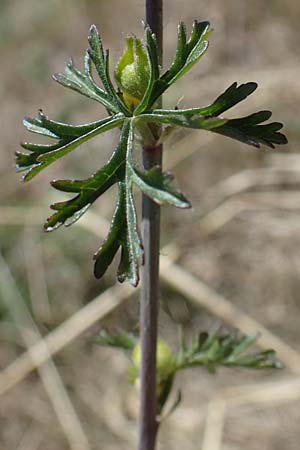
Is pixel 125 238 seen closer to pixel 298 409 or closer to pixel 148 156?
pixel 148 156

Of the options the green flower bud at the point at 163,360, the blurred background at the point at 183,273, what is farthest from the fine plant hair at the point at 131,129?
the blurred background at the point at 183,273

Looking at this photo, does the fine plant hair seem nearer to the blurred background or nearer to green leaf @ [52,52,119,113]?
green leaf @ [52,52,119,113]

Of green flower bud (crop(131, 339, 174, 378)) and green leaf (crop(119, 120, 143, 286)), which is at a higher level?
green leaf (crop(119, 120, 143, 286))

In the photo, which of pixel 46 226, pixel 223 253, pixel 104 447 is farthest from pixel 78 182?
pixel 223 253

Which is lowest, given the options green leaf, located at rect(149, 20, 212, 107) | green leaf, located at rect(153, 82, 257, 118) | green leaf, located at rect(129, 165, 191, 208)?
green leaf, located at rect(129, 165, 191, 208)

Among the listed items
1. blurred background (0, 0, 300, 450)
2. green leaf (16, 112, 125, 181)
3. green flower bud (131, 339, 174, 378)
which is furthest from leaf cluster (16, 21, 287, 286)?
blurred background (0, 0, 300, 450)

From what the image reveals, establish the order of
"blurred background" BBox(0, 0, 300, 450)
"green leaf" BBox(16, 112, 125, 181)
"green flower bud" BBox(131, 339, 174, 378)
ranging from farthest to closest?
1. "blurred background" BBox(0, 0, 300, 450)
2. "green flower bud" BBox(131, 339, 174, 378)
3. "green leaf" BBox(16, 112, 125, 181)

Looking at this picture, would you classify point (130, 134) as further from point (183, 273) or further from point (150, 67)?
point (183, 273)

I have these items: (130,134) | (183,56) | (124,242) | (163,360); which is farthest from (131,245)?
(163,360)
